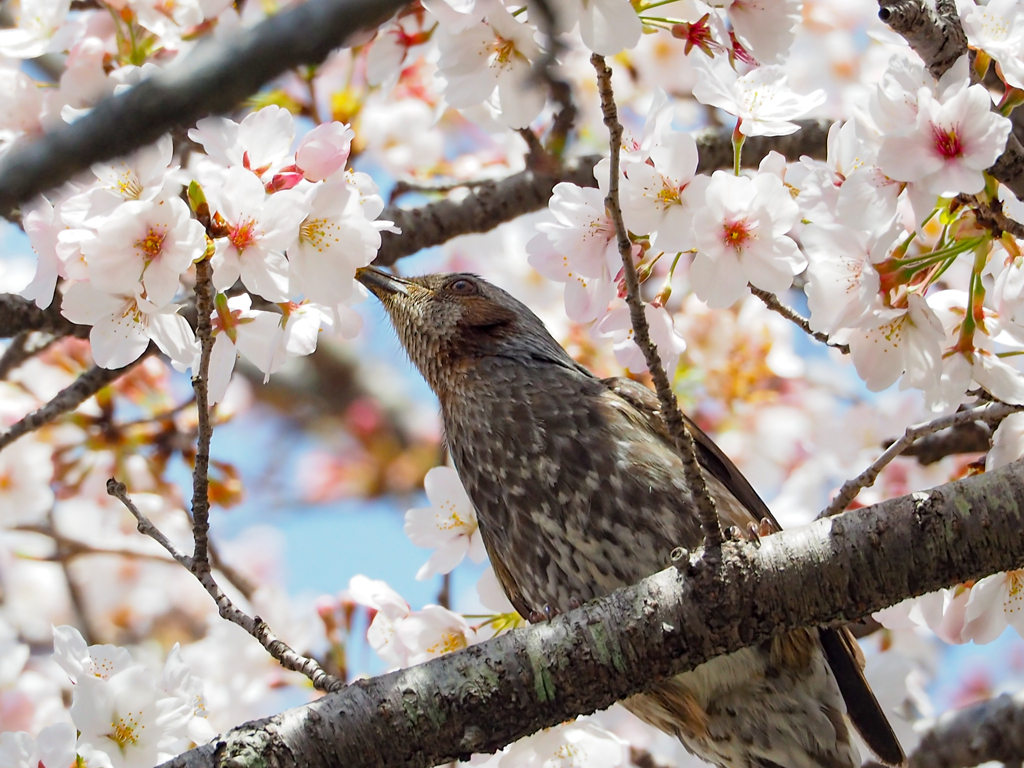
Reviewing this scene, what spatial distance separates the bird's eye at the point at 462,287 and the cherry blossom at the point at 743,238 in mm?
1375

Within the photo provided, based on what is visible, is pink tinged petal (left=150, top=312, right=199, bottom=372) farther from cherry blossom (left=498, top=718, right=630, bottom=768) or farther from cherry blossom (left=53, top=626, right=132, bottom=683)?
cherry blossom (left=498, top=718, right=630, bottom=768)

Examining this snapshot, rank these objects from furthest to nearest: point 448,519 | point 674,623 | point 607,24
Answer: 1. point 448,519
2. point 674,623
3. point 607,24

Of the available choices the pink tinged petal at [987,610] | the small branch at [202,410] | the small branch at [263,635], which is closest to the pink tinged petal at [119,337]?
the small branch at [202,410]

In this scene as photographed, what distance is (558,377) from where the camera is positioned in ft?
8.93

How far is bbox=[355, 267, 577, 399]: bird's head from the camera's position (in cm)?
289

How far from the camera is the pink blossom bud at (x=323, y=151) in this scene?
1.71 m

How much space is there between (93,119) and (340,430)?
5.47 meters

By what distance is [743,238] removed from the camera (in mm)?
1787

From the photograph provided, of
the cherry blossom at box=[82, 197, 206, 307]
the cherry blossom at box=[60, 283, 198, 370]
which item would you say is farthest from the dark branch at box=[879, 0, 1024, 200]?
the cherry blossom at box=[60, 283, 198, 370]

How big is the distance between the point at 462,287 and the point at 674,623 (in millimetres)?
1647

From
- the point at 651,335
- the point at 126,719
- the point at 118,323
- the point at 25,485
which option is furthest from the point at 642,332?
the point at 25,485

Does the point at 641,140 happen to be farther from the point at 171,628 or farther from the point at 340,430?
the point at 340,430

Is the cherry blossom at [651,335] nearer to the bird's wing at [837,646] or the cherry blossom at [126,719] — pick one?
the bird's wing at [837,646]

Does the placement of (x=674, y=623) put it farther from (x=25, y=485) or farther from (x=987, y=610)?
(x=25, y=485)
